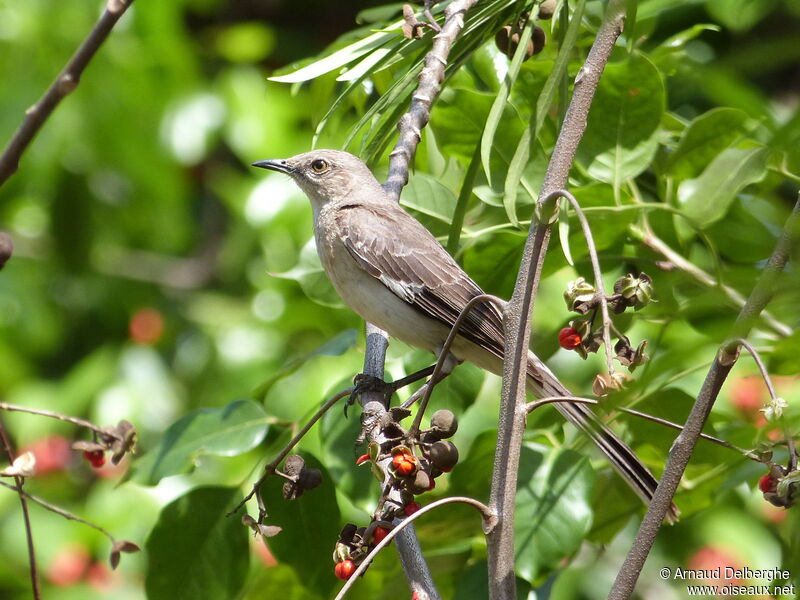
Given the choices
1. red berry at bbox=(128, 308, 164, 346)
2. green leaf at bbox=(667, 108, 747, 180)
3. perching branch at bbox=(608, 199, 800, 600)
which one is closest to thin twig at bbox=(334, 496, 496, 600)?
perching branch at bbox=(608, 199, 800, 600)

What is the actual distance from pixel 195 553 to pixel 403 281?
4.50 ft

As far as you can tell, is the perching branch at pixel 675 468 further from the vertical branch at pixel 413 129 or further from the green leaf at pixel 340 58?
the green leaf at pixel 340 58

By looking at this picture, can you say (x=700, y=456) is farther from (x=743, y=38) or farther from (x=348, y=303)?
(x=743, y=38)

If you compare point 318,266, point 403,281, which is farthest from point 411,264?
point 318,266

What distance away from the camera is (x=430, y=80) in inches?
108

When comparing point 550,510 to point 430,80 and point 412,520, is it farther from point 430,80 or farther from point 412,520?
point 430,80

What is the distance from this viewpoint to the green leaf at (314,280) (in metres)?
3.45

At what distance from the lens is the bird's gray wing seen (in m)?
3.61

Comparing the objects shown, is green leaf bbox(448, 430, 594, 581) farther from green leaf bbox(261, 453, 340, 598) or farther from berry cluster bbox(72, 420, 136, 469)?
berry cluster bbox(72, 420, 136, 469)

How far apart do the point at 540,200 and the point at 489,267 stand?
1.20 metres

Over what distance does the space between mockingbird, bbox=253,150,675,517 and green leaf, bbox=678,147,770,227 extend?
29.3 inches

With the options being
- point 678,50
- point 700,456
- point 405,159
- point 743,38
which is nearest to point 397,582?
point 700,456

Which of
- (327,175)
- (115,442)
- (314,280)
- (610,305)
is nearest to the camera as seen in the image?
(610,305)

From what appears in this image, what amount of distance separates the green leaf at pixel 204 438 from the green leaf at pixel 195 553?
11 centimetres
